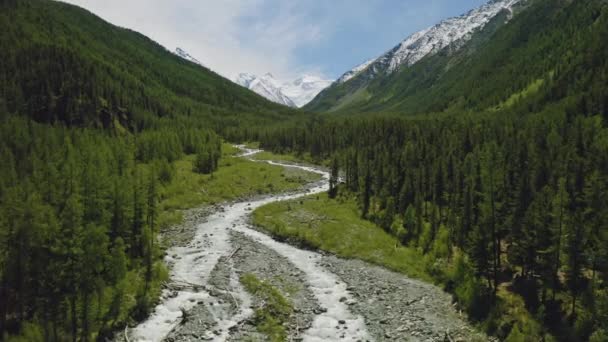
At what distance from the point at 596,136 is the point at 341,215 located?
6313cm

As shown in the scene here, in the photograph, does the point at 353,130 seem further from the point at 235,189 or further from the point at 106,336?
the point at 106,336

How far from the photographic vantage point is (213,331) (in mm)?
31203

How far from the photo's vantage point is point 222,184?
90.8 metres

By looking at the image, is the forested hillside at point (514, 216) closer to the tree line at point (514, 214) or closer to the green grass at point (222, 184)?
the tree line at point (514, 214)

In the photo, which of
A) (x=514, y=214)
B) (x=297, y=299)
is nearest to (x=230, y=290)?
(x=297, y=299)

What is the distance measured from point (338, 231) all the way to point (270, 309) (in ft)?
81.4

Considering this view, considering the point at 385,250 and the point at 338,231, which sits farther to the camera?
the point at 338,231

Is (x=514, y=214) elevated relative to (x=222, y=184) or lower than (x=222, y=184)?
elevated

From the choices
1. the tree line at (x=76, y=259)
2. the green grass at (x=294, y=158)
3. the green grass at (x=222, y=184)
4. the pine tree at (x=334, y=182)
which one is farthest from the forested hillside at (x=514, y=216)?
the green grass at (x=294, y=158)

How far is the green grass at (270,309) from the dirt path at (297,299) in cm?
64

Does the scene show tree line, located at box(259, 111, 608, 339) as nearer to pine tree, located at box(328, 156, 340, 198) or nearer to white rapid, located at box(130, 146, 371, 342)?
pine tree, located at box(328, 156, 340, 198)

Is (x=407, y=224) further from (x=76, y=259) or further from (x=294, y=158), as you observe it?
(x=294, y=158)

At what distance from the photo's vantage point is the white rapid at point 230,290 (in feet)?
103

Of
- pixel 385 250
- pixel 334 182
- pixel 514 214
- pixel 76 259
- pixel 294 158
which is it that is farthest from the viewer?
pixel 294 158
